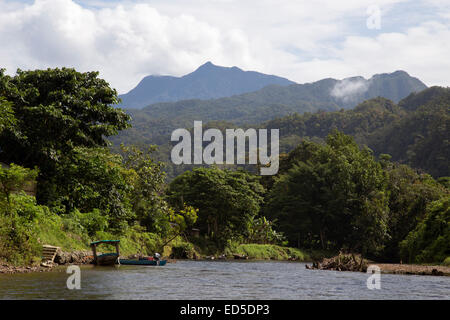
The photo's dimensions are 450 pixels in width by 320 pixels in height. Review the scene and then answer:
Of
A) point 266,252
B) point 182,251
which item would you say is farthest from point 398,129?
point 182,251

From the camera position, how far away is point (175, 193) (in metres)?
60.3

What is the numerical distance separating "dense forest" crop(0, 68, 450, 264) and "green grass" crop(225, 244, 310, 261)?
48 centimetres

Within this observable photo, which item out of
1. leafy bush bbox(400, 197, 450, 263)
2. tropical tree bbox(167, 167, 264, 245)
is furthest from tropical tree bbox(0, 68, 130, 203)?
leafy bush bbox(400, 197, 450, 263)

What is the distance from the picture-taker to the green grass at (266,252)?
60.1 meters

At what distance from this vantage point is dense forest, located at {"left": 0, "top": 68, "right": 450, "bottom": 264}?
96.5 ft

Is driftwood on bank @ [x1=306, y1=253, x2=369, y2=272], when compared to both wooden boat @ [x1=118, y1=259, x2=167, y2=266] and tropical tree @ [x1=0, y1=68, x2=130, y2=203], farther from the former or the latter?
tropical tree @ [x1=0, y1=68, x2=130, y2=203]

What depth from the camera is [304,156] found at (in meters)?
83.5

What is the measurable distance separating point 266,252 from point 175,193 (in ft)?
43.3

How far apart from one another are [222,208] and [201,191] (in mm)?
3164

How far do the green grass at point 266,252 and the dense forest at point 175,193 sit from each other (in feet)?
1.58

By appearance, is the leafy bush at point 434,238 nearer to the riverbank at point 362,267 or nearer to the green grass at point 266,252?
the riverbank at point 362,267

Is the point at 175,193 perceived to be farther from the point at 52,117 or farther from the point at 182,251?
the point at 52,117

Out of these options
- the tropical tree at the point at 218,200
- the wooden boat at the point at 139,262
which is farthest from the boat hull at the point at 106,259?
the tropical tree at the point at 218,200
